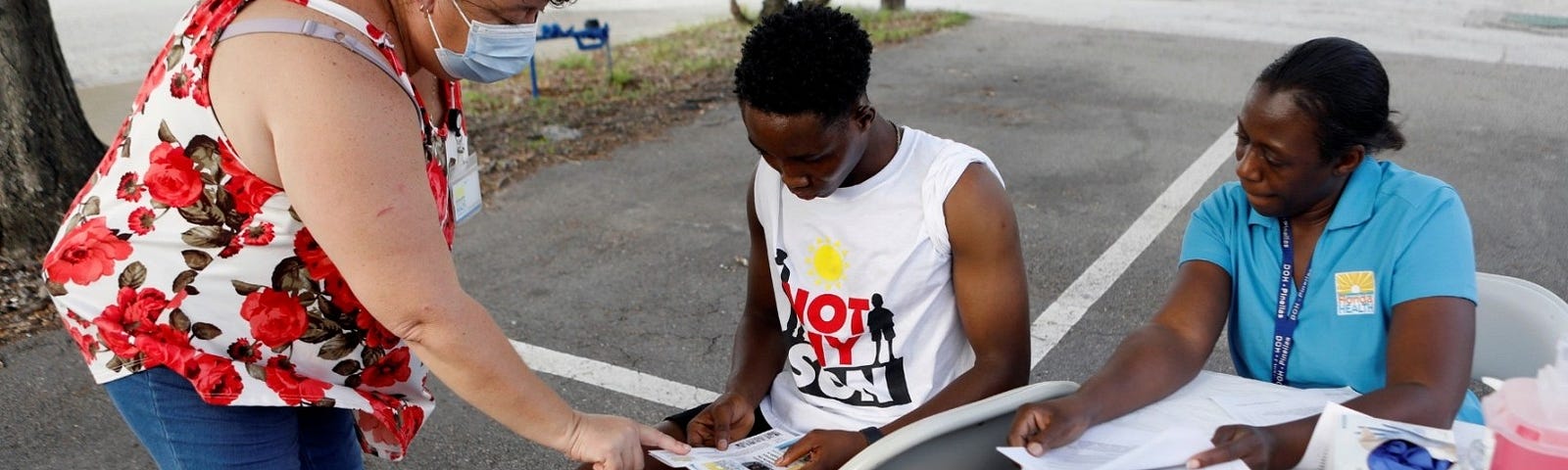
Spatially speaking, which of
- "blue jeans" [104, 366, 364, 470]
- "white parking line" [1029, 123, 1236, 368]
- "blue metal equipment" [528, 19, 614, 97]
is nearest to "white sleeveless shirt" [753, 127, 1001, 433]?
"blue jeans" [104, 366, 364, 470]

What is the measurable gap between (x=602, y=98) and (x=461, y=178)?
18.9ft

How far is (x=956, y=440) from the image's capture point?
1852 mm

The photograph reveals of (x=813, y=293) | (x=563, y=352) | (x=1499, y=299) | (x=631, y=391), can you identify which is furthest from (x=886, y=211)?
(x=563, y=352)

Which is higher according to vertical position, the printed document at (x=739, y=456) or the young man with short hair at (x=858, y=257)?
the young man with short hair at (x=858, y=257)

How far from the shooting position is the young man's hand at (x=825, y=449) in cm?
216

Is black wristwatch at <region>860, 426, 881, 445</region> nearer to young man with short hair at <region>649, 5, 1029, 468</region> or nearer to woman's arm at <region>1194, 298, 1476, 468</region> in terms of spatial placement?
young man with short hair at <region>649, 5, 1029, 468</region>

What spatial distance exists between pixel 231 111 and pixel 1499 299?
7.59 feet

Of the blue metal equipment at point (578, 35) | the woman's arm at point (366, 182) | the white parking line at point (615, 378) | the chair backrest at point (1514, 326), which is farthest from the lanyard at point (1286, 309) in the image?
the blue metal equipment at point (578, 35)

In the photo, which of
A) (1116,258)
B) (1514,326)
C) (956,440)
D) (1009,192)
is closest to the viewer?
(956,440)

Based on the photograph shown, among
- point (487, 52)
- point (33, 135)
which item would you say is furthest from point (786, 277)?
point (33, 135)

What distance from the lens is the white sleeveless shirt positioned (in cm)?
224

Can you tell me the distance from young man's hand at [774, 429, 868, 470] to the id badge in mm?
748

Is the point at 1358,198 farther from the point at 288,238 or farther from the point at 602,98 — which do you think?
the point at 602,98

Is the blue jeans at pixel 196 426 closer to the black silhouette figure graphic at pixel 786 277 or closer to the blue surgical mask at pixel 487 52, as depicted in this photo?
the blue surgical mask at pixel 487 52
